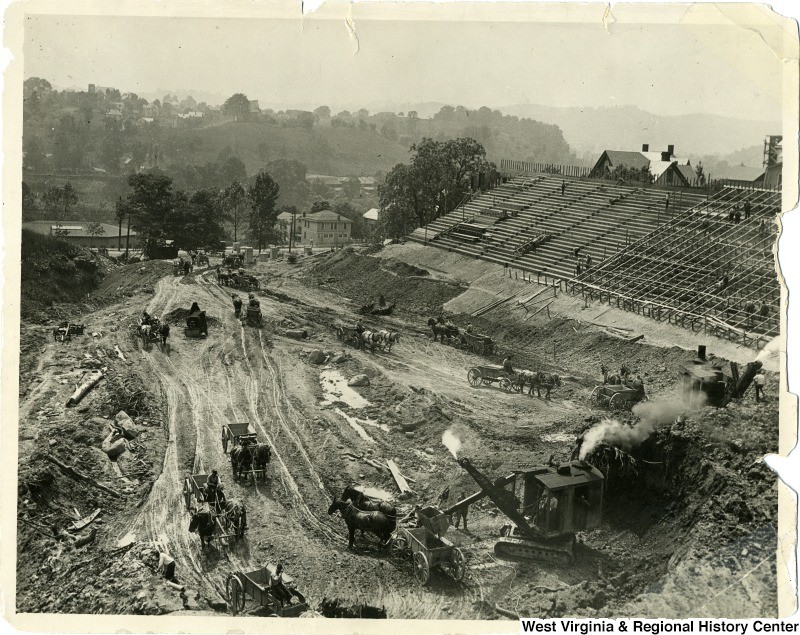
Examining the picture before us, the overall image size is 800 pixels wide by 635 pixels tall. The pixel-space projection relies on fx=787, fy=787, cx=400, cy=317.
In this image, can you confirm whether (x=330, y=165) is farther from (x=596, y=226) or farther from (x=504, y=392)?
(x=504, y=392)

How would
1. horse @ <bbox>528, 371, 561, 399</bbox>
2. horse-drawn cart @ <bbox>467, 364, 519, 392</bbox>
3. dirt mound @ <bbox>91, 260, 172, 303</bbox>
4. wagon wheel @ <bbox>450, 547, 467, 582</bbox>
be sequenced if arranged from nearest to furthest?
wagon wheel @ <bbox>450, 547, 467, 582</bbox>, horse @ <bbox>528, 371, 561, 399</bbox>, horse-drawn cart @ <bbox>467, 364, 519, 392</bbox>, dirt mound @ <bbox>91, 260, 172, 303</bbox>

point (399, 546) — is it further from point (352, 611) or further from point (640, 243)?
point (640, 243)

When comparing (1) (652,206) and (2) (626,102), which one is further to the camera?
(1) (652,206)

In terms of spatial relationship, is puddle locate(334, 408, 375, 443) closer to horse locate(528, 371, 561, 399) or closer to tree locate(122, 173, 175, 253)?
horse locate(528, 371, 561, 399)

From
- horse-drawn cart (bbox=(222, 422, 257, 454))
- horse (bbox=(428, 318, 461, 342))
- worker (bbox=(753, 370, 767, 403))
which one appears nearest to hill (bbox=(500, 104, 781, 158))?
worker (bbox=(753, 370, 767, 403))

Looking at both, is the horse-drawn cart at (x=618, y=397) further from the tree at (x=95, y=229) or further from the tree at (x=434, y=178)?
the tree at (x=95, y=229)

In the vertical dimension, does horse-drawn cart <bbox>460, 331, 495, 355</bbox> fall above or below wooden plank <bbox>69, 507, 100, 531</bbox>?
above

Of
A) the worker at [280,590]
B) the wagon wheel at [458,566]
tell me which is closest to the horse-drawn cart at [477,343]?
the wagon wheel at [458,566]

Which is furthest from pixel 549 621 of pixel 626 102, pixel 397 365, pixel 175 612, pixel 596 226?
pixel 596 226
